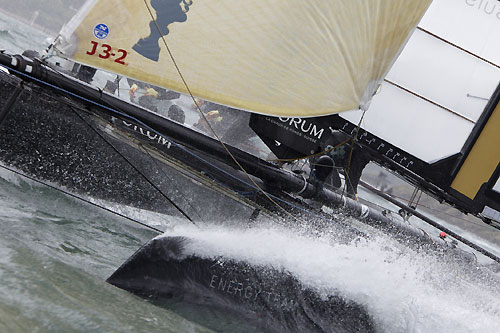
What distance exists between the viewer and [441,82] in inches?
248

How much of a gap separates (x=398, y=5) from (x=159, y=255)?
8.49 feet

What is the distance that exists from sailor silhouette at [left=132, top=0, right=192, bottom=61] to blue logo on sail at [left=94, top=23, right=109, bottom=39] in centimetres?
22

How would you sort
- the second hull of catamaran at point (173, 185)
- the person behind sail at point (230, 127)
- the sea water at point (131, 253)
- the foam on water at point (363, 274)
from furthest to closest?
1. the person behind sail at point (230, 127)
2. the foam on water at point (363, 274)
3. the second hull of catamaran at point (173, 185)
4. the sea water at point (131, 253)

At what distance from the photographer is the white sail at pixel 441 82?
6238mm

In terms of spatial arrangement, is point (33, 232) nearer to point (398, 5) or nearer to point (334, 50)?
point (334, 50)

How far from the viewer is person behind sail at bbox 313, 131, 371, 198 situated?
597 cm

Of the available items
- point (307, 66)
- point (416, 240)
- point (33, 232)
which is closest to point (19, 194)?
point (33, 232)

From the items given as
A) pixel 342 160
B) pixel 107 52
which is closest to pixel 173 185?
pixel 342 160

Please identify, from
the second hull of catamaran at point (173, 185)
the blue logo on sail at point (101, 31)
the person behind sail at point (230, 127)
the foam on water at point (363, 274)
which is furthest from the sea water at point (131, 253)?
the person behind sail at point (230, 127)

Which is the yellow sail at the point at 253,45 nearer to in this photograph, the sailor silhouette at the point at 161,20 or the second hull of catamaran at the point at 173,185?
the sailor silhouette at the point at 161,20

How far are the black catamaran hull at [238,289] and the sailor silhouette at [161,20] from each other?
144cm

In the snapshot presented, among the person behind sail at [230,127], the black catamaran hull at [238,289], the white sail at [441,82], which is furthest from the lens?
the person behind sail at [230,127]

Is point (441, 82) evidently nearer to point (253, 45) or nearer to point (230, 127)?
point (253, 45)

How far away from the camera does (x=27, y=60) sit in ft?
15.2
